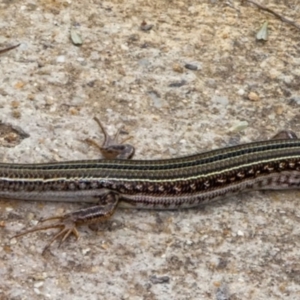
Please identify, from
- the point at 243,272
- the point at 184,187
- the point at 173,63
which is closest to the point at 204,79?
the point at 173,63

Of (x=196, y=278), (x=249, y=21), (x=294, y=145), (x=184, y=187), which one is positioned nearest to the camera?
(x=196, y=278)

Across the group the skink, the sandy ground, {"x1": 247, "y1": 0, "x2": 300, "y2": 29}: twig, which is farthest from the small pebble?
{"x1": 247, "y1": 0, "x2": 300, "y2": 29}: twig

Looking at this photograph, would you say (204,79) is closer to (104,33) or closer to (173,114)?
(173,114)

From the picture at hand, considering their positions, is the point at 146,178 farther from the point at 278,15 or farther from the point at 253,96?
the point at 278,15

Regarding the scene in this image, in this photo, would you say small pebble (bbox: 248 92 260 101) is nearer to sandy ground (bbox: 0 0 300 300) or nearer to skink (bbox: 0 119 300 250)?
sandy ground (bbox: 0 0 300 300)

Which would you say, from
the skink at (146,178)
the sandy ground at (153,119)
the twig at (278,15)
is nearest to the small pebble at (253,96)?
the sandy ground at (153,119)

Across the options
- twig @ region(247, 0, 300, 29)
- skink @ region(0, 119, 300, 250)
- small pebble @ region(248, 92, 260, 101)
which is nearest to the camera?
skink @ region(0, 119, 300, 250)

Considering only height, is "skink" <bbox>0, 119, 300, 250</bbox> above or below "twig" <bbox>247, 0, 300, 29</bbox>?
below

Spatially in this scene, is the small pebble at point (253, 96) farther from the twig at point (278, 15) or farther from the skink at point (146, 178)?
the twig at point (278, 15)
